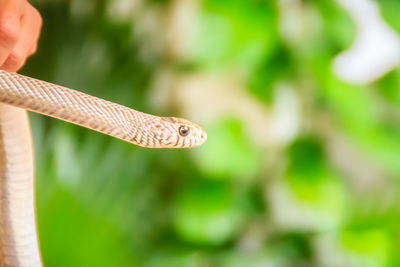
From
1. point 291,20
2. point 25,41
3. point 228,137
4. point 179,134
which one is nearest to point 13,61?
point 25,41

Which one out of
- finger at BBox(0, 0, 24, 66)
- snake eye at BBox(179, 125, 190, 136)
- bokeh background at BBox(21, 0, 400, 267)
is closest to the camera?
finger at BBox(0, 0, 24, 66)

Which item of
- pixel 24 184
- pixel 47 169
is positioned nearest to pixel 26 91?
pixel 24 184

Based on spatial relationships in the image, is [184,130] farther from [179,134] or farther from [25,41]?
[25,41]

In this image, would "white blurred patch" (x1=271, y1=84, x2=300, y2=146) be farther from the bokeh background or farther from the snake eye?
the snake eye

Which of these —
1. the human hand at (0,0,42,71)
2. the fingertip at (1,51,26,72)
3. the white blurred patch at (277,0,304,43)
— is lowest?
the fingertip at (1,51,26,72)

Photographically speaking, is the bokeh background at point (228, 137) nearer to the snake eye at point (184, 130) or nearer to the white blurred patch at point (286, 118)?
the white blurred patch at point (286, 118)

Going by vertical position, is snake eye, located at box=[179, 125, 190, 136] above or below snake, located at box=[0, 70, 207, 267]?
above

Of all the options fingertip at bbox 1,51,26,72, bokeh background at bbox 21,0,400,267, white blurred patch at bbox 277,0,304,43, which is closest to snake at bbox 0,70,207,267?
fingertip at bbox 1,51,26,72

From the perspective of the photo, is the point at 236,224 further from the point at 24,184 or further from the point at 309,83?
the point at 24,184
